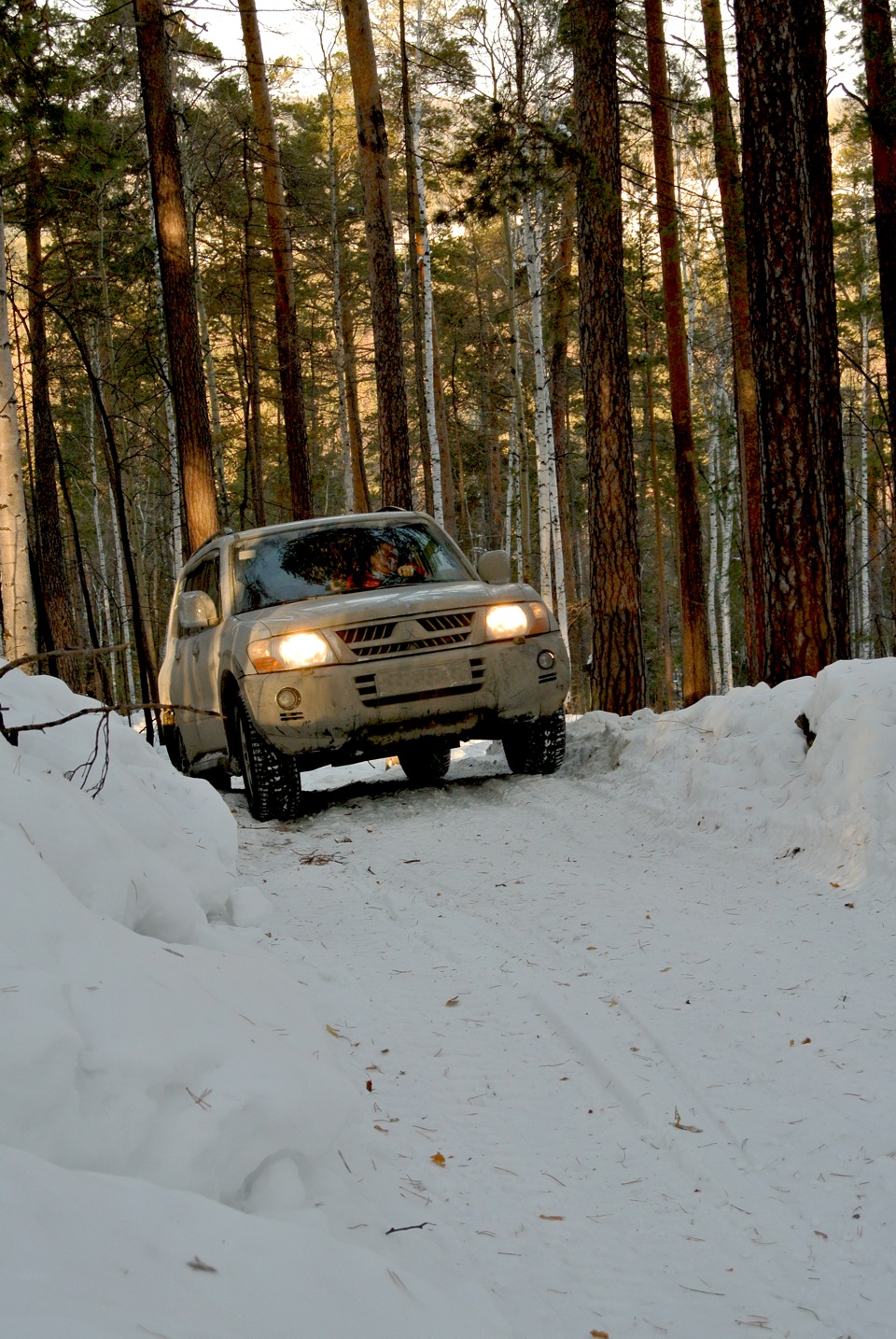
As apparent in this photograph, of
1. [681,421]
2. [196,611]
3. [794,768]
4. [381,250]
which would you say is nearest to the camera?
[794,768]

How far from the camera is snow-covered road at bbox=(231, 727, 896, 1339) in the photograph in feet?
6.61

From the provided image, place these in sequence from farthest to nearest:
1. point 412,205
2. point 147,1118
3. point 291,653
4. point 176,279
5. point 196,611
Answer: point 412,205 < point 176,279 < point 196,611 < point 291,653 < point 147,1118

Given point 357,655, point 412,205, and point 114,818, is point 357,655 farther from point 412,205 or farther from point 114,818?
point 412,205

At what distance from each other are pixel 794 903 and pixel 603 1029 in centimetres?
146

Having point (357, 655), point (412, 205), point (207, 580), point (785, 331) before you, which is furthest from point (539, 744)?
point (412, 205)

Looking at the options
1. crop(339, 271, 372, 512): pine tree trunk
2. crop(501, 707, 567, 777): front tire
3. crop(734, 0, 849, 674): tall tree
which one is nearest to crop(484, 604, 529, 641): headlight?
crop(501, 707, 567, 777): front tire

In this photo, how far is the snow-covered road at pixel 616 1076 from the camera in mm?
2016

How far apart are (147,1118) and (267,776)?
16.4ft

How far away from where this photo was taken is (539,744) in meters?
7.54

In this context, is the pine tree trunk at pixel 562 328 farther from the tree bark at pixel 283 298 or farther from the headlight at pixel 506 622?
the headlight at pixel 506 622

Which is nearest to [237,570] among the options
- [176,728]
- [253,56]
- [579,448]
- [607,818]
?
[176,728]

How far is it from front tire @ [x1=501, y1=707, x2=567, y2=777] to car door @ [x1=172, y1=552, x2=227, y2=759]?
6.89 feet

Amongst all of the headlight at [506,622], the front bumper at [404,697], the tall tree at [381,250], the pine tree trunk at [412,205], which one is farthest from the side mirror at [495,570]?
the pine tree trunk at [412,205]

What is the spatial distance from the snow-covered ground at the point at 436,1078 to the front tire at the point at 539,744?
2.39 m
